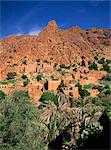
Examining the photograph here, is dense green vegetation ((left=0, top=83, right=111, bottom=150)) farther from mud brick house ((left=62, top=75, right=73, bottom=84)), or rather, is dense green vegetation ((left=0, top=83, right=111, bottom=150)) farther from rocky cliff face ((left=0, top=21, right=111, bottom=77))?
rocky cliff face ((left=0, top=21, right=111, bottom=77))

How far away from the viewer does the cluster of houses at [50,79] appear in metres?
47.6

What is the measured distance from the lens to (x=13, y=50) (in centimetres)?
6806

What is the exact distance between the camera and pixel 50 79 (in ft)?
174

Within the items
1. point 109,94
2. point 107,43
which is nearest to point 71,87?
point 109,94

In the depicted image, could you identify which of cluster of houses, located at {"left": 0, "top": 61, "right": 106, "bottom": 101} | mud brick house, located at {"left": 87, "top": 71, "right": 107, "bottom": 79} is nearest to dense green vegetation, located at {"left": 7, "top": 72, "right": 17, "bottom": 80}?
cluster of houses, located at {"left": 0, "top": 61, "right": 106, "bottom": 101}

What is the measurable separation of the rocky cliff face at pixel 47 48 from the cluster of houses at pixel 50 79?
123 inches

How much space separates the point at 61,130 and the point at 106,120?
19.7 feet

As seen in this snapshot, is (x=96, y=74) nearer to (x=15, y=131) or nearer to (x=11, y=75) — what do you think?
(x=11, y=75)

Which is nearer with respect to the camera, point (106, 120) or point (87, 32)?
point (106, 120)

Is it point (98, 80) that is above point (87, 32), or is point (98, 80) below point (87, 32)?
below

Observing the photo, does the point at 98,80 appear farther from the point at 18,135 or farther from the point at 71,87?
the point at 18,135

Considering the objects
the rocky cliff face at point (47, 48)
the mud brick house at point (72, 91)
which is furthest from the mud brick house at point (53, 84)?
the rocky cliff face at point (47, 48)

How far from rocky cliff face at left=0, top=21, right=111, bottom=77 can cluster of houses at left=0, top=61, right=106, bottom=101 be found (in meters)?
3.13

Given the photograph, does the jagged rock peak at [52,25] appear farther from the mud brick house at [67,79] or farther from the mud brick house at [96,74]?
the mud brick house at [67,79]
